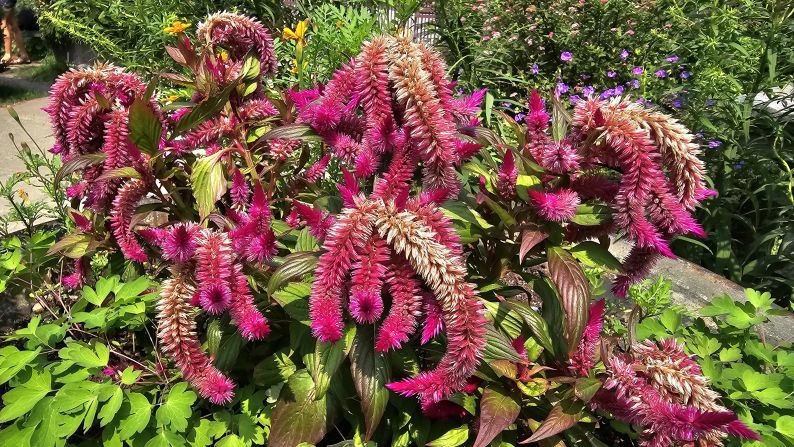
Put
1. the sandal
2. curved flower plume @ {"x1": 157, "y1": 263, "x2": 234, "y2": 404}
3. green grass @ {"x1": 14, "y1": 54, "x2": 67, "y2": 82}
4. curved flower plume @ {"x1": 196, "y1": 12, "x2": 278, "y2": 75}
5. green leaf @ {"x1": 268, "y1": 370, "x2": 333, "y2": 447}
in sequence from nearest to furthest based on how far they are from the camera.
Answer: curved flower plume @ {"x1": 157, "y1": 263, "x2": 234, "y2": 404} < green leaf @ {"x1": 268, "y1": 370, "x2": 333, "y2": 447} < curved flower plume @ {"x1": 196, "y1": 12, "x2": 278, "y2": 75} < green grass @ {"x1": 14, "y1": 54, "x2": 67, "y2": 82} < the sandal

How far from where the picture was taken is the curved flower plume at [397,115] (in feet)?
3.80

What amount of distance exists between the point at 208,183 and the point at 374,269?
2.03ft

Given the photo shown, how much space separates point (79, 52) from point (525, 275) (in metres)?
7.79

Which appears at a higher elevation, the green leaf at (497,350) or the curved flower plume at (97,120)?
the curved flower plume at (97,120)

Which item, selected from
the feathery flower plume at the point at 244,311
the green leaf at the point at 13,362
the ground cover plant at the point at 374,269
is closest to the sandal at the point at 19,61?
the ground cover plant at the point at 374,269

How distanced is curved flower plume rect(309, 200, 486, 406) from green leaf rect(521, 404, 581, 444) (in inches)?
10.1

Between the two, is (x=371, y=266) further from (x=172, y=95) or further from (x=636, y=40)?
(x=636, y=40)

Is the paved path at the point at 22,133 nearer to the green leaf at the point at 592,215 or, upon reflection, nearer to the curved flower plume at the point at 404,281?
the curved flower plume at the point at 404,281

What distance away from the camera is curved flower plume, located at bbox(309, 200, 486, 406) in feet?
3.25

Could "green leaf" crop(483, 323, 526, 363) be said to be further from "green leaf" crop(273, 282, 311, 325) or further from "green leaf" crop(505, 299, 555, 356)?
"green leaf" crop(273, 282, 311, 325)

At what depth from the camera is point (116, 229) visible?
146 cm

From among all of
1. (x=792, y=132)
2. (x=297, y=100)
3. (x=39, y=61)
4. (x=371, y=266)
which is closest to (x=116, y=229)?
(x=297, y=100)

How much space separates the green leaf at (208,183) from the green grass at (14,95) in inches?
271

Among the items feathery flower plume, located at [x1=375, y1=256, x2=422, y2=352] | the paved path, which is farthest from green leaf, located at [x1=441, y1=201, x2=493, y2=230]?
the paved path
